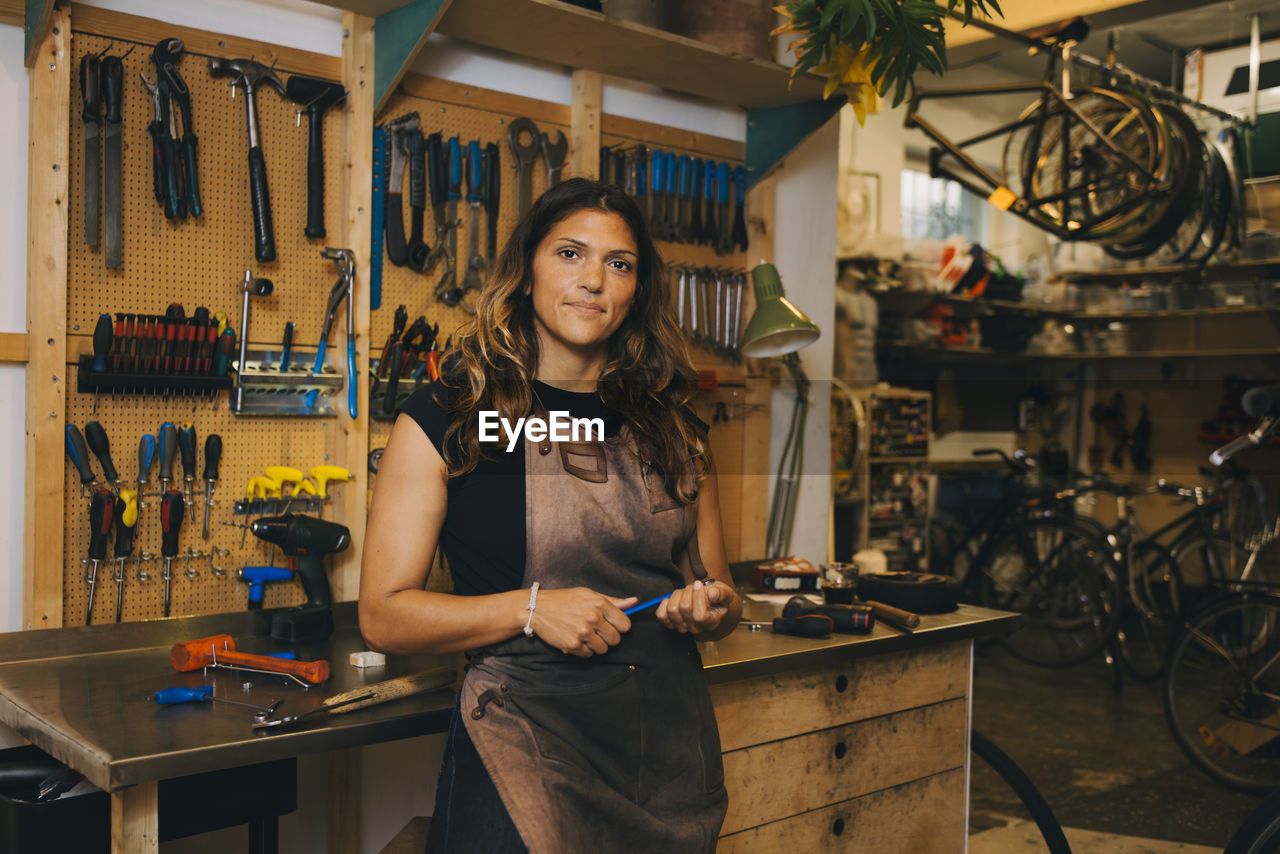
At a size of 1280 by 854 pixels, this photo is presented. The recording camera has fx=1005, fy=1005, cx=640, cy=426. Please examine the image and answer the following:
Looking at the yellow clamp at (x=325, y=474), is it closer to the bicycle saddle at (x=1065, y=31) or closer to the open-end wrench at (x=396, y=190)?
the open-end wrench at (x=396, y=190)

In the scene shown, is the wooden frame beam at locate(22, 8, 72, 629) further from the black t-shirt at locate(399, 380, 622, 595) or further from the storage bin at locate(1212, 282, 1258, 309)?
the storage bin at locate(1212, 282, 1258, 309)

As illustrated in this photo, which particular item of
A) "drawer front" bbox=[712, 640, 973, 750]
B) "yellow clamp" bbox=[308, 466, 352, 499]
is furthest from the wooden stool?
"yellow clamp" bbox=[308, 466, 352, 499]

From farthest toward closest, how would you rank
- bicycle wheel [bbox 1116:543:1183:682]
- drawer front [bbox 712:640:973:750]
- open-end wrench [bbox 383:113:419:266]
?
bicycle wheel [bbox 1116:543:1183:682], open-end wrench [bbox 383:113:419:266], drawer front [bbox 712:640:973:750]

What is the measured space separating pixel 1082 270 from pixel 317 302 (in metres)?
6.30

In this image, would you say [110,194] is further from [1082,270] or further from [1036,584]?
[1082,270]

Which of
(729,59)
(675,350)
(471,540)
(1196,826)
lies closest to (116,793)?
(471,540)

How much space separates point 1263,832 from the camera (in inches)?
82.2

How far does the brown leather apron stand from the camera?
1468 mm

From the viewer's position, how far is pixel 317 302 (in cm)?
241

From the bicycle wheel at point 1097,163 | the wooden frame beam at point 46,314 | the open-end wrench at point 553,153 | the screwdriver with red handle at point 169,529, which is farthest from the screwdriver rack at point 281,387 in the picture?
the bicycle wheel at point 1097,163

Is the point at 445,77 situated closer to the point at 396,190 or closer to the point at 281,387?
the point at 396,190

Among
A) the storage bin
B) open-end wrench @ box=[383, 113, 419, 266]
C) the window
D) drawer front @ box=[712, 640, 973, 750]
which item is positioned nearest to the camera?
drawer front @ box=[712, 640, 973, 750]

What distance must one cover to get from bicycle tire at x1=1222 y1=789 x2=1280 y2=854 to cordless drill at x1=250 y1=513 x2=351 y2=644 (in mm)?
1992

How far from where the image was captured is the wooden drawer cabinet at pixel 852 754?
2.02 meters
